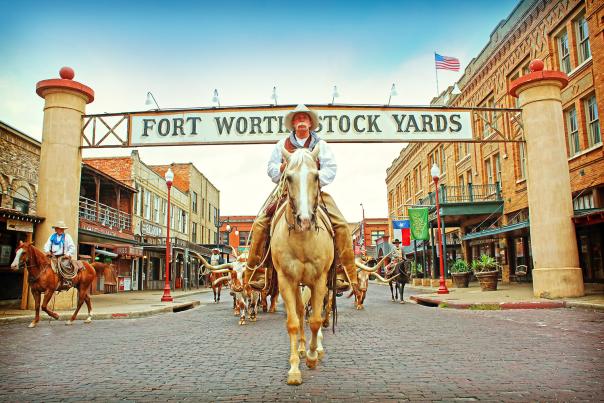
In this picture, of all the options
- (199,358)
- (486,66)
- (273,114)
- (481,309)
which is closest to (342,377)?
(199,358)

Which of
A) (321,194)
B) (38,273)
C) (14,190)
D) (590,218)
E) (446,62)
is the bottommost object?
(38,273)

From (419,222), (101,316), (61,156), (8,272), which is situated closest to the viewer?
(101,316)

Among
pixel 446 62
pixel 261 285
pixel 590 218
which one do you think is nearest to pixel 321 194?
pixel 261 285

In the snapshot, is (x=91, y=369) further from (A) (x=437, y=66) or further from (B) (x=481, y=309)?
(A) (x=437, y=66)

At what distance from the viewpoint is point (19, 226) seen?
14.4 m

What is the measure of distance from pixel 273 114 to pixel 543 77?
9360mm

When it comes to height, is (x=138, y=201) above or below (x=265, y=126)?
above

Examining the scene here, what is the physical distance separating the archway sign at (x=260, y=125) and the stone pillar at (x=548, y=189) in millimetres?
2284

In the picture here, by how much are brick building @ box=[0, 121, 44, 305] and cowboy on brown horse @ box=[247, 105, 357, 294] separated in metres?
11.5

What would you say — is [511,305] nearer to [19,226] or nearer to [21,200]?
[19,226]

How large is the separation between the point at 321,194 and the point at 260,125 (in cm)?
1032

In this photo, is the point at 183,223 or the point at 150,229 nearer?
the point at 150,229

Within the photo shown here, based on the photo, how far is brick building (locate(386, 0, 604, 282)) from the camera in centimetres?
1858

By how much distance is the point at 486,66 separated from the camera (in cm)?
2870
